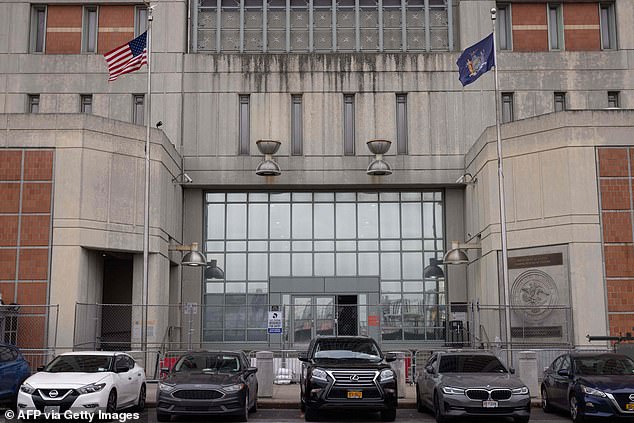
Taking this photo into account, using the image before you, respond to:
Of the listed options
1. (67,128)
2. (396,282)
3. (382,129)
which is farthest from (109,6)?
(396,282)

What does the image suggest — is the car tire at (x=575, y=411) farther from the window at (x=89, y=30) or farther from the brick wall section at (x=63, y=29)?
the brick wall section at (x=63, y=29)

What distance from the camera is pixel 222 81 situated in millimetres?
33500

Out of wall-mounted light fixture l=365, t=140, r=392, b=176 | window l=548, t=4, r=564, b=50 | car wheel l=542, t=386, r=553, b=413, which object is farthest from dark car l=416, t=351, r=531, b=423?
window l=548, t=4, r=564, b=50

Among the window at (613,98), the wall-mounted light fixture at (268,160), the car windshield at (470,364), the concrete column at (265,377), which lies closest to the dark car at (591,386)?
the car windshield at (470,364)

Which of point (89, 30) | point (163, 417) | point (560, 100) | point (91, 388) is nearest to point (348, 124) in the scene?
point (560, 100)

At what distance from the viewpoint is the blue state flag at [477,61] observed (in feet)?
81.0

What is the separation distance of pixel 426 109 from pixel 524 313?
35.1 ft

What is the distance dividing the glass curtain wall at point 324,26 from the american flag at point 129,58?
871cm

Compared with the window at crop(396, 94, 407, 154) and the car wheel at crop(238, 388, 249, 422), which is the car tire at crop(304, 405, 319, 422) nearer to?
the car wheel at crop(238, 388, 249, 422)

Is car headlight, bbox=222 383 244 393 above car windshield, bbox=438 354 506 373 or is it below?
below

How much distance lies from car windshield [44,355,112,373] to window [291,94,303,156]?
57.2ft

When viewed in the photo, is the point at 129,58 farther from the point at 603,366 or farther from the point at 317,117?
the point at 603,366

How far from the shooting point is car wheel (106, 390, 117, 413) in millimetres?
15867

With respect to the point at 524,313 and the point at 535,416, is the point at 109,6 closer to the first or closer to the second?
the point at 524,313
